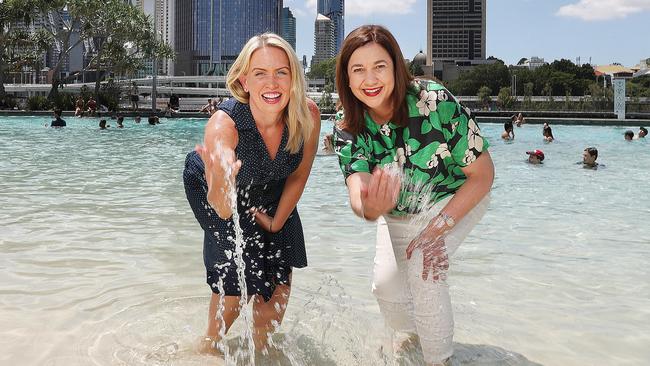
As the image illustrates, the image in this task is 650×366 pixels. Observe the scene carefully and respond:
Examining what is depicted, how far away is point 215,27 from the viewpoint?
139500mm

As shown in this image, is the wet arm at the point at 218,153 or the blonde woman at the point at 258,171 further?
the blonde woman at the point at 258,171

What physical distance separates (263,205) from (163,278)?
1.97m

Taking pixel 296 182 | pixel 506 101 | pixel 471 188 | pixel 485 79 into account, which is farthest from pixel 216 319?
pixel 485 79

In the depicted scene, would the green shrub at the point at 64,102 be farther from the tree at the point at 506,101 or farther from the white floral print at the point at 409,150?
the tree at the point at 506,101

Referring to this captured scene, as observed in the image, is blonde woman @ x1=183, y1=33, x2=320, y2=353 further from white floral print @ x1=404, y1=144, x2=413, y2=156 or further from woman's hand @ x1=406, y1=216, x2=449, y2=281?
woman's hand @ x1=406, y1=216, x2=449, y2=281

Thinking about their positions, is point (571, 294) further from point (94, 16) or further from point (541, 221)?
point (94, 16)

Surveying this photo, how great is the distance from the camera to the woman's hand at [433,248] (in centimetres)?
264

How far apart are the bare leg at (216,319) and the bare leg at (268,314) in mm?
130

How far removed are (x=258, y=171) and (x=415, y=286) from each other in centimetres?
89

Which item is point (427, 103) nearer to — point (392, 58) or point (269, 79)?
point (392, 58)

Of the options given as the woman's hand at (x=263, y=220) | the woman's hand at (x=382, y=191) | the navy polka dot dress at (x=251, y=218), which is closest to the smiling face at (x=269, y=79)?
the navy polka dot dress at (x=251, y=218)

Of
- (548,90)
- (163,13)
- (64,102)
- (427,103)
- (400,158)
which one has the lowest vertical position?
(400,158)

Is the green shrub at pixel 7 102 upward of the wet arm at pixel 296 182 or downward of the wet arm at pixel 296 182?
upward

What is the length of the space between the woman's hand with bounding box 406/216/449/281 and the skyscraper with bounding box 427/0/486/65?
158m
